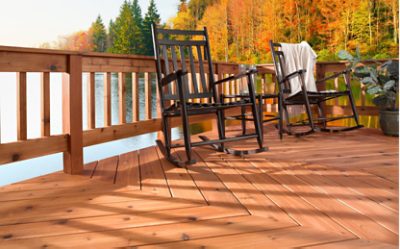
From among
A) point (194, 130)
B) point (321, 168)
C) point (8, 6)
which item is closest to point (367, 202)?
point (321, 168)

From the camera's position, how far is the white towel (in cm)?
351

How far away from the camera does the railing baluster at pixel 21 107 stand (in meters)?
1.88

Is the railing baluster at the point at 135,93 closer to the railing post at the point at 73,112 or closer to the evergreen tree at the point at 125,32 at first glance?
the railing post at the point at 73,112

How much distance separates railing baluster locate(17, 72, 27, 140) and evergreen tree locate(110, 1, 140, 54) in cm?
842

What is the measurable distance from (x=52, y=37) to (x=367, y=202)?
13.4 metres

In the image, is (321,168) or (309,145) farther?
(309,145)

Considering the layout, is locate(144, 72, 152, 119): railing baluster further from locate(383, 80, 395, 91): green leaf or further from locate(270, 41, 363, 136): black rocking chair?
locate(383, 80, 395, 91): green leaf

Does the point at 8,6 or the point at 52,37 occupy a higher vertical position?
the point at 8,6

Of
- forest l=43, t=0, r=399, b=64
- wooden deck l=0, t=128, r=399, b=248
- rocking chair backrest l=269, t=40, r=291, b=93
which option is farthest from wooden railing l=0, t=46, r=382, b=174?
forest l=43, t=0, r=399, b=64

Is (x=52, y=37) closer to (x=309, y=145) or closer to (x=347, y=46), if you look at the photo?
(x=347, y=46)

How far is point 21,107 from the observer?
6.27ft

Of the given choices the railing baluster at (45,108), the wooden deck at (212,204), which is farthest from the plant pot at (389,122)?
the railing baluster at (45,108)

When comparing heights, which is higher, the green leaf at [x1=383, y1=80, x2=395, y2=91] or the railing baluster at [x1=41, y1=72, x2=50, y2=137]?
the green leaf at [x1=383, y1=80, x2=395, y2=91]

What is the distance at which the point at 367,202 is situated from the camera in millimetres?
1535
